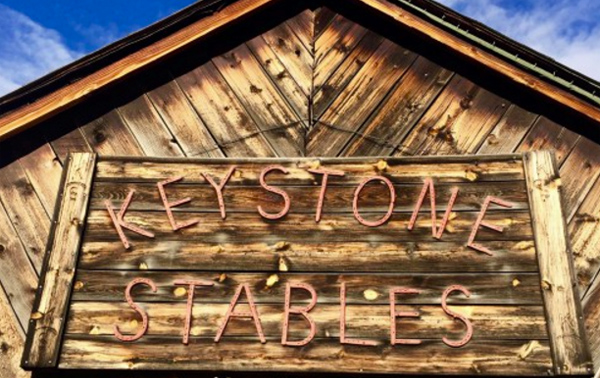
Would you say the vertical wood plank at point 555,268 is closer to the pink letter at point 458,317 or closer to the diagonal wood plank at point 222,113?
the pink letter at point 458,317

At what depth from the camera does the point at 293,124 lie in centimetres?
527

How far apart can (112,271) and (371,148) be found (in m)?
2.30

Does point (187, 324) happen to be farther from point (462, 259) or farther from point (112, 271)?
point (462, 259)

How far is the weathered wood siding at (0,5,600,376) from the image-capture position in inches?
197

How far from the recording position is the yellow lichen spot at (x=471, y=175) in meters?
4.68

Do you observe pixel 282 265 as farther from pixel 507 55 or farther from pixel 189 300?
pixel 507 55

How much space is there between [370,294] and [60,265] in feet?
7.54

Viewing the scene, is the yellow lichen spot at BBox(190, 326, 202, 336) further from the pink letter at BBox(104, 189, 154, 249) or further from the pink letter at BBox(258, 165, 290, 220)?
the pink letter at BBox(258, 165, 290, 220)

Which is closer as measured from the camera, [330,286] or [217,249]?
[330,286]

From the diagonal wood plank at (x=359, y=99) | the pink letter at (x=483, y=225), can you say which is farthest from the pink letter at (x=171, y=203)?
the pink letter at (x=483, y=225)

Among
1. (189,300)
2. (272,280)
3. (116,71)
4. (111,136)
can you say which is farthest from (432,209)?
(116,71)

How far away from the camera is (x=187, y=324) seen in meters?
4.27

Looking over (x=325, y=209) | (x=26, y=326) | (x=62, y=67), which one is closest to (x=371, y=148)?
(x=325, y=209)

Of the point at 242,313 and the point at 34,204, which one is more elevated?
the point at 34,204
